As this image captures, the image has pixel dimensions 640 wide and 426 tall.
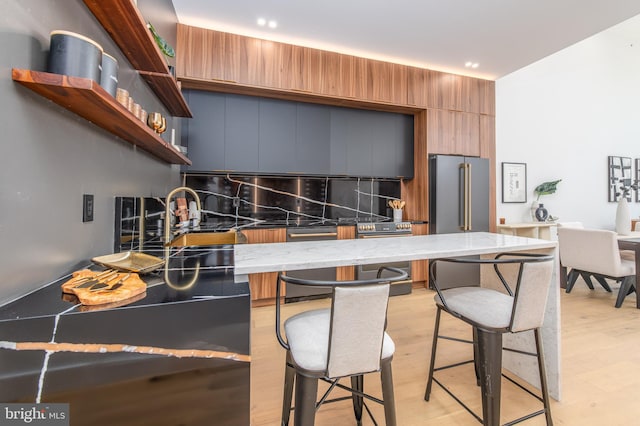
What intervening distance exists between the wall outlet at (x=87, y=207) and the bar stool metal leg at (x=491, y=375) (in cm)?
184

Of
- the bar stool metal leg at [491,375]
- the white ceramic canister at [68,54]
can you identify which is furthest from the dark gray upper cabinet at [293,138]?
the bar stool metal leg at [491,375]

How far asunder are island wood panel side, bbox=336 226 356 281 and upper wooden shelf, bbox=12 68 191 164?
2262mm

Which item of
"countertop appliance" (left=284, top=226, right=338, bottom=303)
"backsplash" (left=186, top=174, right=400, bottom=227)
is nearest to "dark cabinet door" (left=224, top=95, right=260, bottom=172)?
"backsplash" (left=186, top=174, right=400, bottom=227)

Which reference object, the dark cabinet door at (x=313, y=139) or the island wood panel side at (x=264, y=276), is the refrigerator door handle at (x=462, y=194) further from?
the island wood panel side at (x=264, y=276)

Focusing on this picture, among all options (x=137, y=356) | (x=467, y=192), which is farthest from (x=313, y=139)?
(x=137, y=356)

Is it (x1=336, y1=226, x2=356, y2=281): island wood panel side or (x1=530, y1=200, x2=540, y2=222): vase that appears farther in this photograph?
(x1=530, y1=200, x2=540, y2=222): vase

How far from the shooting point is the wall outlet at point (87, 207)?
1.19 m

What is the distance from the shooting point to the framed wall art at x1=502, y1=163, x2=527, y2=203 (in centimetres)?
454

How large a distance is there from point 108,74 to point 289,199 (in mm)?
2690

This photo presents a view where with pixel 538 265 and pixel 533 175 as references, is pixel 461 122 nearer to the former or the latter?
pixel 533 175

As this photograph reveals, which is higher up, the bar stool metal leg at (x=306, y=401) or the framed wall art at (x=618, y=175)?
the framed wall art at (x=618, y=175)

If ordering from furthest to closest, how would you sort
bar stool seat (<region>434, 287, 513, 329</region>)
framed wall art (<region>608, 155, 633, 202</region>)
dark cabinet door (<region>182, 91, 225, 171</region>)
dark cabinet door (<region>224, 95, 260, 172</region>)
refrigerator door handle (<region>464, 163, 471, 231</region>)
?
framed wall art (<region>608, 155, 633, 202</region>) < refrigerator door handle (<region>464, 163, 471, 231</region>) < dark cabinet door (<region>224, 95, 260, 172</region>) < dark cabinet door (<region>182, 91, 225, 171</region>) < bar stool seat (<region>434, 287, 513, 329</region>)

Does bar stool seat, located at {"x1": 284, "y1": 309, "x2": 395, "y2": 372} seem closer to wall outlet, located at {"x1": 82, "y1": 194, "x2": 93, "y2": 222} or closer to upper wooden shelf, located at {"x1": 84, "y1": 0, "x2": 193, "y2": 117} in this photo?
wall outlet, located at {"x1": 82, "y1": 194, "x2": 93, "y2": 222}

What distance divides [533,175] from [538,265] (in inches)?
178
